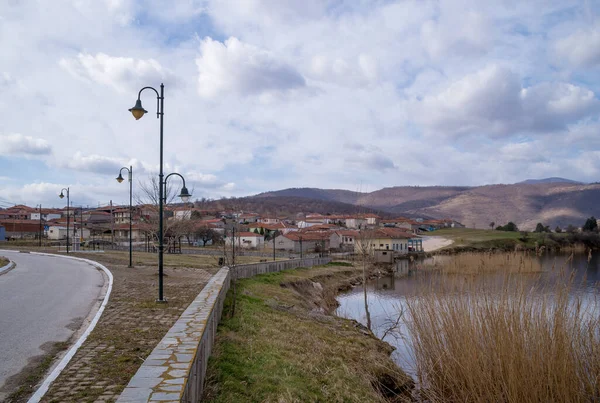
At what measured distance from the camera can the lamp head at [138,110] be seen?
400 inches

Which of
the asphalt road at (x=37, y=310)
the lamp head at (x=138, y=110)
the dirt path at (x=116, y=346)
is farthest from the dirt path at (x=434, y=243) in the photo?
the lamp head at (x=138, y=110)

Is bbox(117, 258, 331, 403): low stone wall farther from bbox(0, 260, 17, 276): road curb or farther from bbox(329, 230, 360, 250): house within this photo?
bbox(329, 230, 360, 250): house

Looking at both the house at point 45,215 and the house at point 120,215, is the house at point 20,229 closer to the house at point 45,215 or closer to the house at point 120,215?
the house at point 120,215

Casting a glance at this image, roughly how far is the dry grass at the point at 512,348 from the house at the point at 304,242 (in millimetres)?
55263

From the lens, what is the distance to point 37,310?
9883mm

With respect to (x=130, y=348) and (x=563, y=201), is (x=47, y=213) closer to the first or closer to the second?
(x=130, y=348)

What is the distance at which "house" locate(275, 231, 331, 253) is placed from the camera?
6334 centimetres

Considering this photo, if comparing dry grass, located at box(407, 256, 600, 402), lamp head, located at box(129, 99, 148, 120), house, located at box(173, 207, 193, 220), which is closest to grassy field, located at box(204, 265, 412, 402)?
dry grass, located at box(407, 256, 600, 402)

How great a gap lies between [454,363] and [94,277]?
1443 centimetres

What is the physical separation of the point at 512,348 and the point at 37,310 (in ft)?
31.1

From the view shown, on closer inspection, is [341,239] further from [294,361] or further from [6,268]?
[294,361]

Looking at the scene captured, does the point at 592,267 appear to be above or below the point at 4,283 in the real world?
below

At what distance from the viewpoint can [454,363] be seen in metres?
6.70

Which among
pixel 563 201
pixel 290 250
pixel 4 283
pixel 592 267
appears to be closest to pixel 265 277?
pixel 4 283
